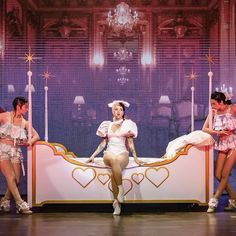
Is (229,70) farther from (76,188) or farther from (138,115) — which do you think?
(76,188)

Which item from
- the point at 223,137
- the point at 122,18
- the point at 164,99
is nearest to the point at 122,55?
the point at 122,18

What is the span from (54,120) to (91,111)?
0.53 metres

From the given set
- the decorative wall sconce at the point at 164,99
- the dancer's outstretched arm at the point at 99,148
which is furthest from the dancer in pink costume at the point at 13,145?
the decorative wall sconce at the point at 164,99

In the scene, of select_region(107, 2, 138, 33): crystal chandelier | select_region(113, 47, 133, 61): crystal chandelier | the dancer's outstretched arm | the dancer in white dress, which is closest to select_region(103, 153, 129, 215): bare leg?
the dancer in white dress

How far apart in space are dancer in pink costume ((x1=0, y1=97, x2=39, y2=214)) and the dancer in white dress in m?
0.77

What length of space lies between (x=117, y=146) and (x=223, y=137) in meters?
1.12

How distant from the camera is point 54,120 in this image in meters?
7.60

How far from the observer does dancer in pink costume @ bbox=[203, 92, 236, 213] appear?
5.69 m

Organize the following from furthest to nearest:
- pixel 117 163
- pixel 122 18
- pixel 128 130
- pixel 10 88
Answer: pixel 122 18, pixel 10 88, pixel 128 130, pixel 117 163

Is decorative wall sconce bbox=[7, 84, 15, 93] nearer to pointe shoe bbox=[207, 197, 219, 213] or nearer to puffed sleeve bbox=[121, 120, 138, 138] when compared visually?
puffed sleeve bbox=[121, 120, 138, 138]

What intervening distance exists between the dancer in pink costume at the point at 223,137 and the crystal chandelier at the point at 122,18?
2.68m

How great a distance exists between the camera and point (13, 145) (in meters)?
5.72

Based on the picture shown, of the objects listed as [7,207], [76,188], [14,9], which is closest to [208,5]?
[14,9]

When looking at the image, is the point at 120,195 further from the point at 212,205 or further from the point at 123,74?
the point at 123,74
